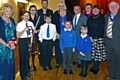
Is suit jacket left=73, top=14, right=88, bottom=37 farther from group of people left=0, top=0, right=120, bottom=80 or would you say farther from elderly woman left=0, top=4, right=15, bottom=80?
elderly woman left=0, top=4, right=15, bottom=80

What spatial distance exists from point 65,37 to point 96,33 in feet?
2.31

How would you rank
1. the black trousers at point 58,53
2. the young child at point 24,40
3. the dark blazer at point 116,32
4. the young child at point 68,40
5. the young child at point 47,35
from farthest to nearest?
the black trousers at point 58,53
the young child at point 47,35
the young child at point 68,40
the young child at point 24,40
the dark blazer at point 116,32

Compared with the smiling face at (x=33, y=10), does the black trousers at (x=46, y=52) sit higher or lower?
lower

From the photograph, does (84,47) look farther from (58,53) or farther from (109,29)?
(58,53)

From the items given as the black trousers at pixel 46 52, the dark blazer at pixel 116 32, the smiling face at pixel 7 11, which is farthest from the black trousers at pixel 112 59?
the smiling face at pixel 7 11

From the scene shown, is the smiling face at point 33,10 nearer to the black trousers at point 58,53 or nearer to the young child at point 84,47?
the black trousers at point 58,53

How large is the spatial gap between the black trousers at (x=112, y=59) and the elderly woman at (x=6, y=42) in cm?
187

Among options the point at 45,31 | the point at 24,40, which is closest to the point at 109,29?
the point at 45,31

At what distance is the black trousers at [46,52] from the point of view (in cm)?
485

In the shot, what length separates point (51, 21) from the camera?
5012mm

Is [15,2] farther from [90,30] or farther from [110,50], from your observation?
[110,50]

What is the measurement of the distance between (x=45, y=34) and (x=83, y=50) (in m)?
0.99

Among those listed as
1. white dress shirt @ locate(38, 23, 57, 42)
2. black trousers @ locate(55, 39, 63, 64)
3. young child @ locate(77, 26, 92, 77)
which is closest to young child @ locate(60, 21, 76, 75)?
young child @ locate(77, 26, 92, 77)

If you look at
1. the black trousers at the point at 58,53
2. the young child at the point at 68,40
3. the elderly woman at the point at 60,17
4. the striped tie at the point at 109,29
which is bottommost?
the black trousers at the point at 58,53
